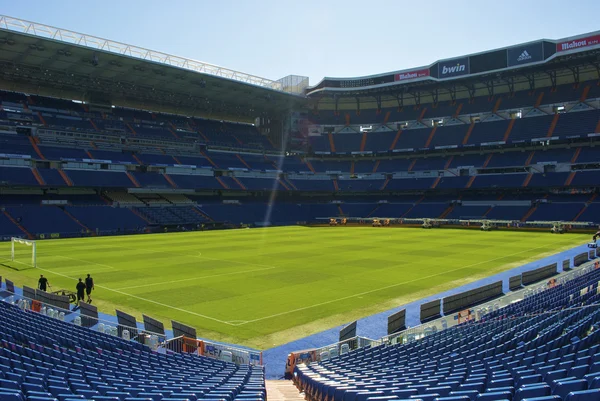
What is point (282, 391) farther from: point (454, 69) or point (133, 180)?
point (454, 69)

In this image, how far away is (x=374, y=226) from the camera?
72750 millimetres

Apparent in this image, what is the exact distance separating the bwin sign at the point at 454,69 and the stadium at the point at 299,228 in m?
0.36

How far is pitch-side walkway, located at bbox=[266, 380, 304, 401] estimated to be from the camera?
34.4 feet

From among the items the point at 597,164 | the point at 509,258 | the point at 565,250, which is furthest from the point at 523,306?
the point at 597,164

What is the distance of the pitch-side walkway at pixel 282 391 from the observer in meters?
10.5

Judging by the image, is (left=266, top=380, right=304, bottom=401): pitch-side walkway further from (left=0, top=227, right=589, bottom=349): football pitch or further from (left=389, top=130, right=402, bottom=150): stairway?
(left=389, top=130, right=402, bottom=150): stairway

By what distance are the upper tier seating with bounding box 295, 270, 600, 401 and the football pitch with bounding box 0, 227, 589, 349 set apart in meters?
5.76

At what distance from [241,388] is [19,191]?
65.4 meters

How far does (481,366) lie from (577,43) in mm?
67907

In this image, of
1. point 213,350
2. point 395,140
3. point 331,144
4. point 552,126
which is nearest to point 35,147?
point 331,144

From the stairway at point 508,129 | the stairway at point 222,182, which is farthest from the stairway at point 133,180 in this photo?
the stairway at point 508,129

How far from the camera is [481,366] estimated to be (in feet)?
27.1

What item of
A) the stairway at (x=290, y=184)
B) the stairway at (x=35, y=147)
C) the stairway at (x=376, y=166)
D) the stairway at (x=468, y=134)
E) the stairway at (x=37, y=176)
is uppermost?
the stairway at (x=468, y=134)

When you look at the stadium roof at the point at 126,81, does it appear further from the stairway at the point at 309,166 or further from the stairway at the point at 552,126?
the stairway at the point at 552,126
